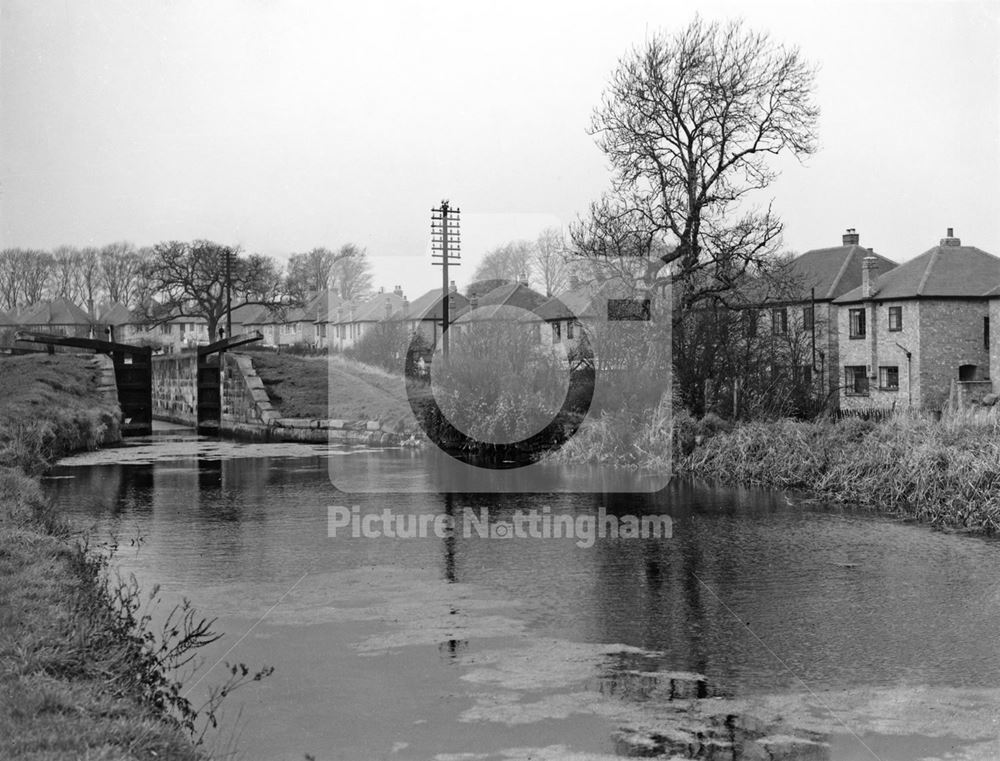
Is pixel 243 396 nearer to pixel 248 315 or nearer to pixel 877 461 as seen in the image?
pixel 877 461

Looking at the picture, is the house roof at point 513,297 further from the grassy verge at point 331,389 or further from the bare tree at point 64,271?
the bare tree at point 64,271

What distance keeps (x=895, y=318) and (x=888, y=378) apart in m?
2.73

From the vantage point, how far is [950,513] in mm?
14133

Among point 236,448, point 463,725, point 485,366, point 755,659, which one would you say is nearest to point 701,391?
point 485,366

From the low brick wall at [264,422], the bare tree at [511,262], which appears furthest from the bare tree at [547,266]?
the low brick wall at [264,422]

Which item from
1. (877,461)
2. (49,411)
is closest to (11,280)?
(49,411)

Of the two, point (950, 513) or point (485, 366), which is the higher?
point (485, 366)

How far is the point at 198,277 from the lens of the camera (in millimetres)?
62625

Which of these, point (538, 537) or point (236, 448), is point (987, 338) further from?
point (538, 537)

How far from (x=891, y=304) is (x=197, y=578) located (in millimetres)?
38833

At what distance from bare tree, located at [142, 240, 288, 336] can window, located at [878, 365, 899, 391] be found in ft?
121

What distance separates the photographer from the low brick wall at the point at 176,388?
38.6 m

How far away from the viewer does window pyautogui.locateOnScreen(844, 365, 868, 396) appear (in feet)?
143

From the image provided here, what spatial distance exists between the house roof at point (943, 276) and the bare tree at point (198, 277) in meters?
36.7
